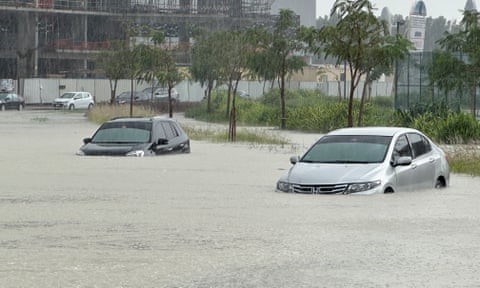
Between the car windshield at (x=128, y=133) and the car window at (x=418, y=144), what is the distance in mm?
10402

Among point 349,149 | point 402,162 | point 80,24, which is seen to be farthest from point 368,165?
point 80,24

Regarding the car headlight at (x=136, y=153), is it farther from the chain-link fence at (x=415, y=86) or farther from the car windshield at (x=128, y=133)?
the chain-link fence at (x=415, y=86)

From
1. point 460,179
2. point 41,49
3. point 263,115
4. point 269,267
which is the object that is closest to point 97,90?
point 41,49

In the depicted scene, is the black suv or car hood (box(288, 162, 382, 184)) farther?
the black suv

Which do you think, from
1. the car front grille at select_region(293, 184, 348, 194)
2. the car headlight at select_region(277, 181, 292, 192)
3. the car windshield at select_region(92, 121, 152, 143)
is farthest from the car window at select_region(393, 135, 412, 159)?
the car windshield at select_region(92, 121, 152, 143)

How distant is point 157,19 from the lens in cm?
10525

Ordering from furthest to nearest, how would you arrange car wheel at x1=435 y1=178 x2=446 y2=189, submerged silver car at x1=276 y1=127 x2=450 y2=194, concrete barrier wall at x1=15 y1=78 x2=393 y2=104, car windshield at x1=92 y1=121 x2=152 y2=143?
1. concrete barrier wall at x1=15 y1=78 x2=393 y2=104
2. car windshield at x1=92 y1=121 x2=152 y2=143
3. car wheel at x1=435 y1=178 x2=446 y2=189
4. submerged silver car at x1=276 y1=127 x2=450 y2=194

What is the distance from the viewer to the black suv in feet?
95.5

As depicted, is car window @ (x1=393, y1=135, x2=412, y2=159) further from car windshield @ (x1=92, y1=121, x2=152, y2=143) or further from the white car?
the white car

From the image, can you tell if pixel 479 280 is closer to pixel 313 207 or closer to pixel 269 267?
pixel 269 267

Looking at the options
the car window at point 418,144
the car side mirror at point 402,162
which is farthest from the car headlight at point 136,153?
the car side mirror at point 402,162

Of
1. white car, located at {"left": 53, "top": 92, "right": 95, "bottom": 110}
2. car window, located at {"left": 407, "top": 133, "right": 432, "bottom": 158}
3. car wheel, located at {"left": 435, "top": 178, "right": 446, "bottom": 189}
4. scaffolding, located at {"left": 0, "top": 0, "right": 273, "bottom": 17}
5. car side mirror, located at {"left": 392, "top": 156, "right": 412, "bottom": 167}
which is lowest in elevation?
white car, located at {"left": 53, "top": 92, "right": 95, "bottom": 110}

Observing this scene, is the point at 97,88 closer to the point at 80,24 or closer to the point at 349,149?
the point at 80,24

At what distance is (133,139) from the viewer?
97.4ft
